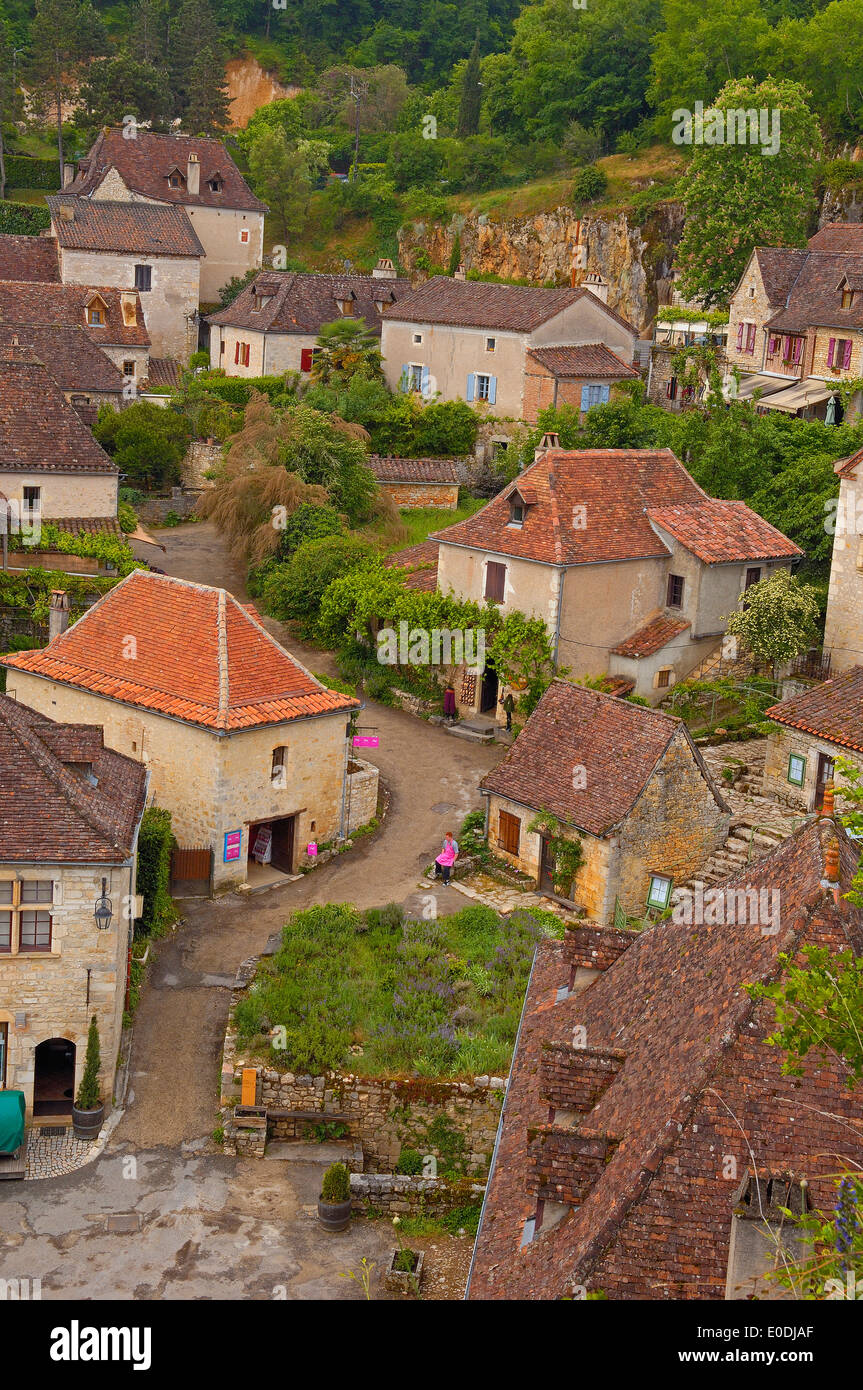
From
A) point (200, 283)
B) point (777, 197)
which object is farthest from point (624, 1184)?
point (200, 283)

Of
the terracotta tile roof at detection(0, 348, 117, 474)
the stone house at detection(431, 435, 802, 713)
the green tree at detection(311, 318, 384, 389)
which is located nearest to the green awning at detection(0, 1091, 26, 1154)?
the stone house at detection(431, 435, 802, 713)

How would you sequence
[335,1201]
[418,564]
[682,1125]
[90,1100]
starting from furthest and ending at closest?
[418,564] → [90,1100] → [335,1201] → [682,1125]

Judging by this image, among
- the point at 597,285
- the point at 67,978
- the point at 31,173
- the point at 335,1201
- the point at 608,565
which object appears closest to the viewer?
the point at 335,1201

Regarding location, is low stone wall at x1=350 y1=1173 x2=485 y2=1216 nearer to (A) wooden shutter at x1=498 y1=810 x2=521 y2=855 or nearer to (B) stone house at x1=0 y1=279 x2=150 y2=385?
(A) wooden shutter at x1=498 y1=810 x2=521 y2=855

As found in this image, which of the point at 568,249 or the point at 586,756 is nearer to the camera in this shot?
the point at 586,756

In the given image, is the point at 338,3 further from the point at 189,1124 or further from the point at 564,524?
the point at 189,1124

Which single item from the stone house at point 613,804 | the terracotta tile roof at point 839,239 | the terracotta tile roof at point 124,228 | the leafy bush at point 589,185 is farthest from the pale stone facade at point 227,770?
the leafy bush at point 589,185

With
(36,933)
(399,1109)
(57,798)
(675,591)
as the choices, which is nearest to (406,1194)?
(399,1109)

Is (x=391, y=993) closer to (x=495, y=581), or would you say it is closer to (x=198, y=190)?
(x=495, y=581)
